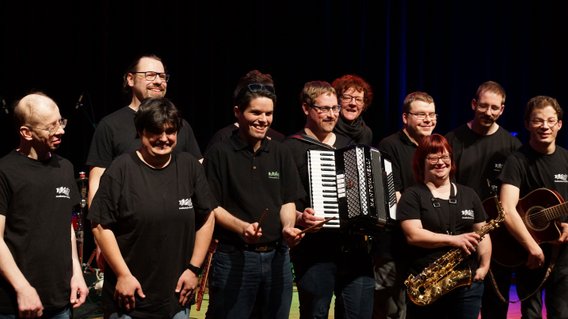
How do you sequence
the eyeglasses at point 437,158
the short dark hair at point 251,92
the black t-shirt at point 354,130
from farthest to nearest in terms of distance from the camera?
the black t-shirt at point 354,130, the eyeglasses at point 437,158, the short dark hair at point 251,92

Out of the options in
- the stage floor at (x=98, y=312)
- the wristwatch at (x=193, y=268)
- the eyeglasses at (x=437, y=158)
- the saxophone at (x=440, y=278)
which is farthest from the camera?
the stage floor at (x=98, y=312)

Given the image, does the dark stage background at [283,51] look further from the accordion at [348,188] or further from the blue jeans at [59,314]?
the blue jeans at [59,314]

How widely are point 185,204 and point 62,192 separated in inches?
20.3

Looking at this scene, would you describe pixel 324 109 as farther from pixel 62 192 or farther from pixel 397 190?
pixel 62 192

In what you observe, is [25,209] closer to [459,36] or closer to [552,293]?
[552,293]

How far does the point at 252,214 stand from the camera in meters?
3.59

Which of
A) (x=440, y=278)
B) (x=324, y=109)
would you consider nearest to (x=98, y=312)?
(x=324, y=109)

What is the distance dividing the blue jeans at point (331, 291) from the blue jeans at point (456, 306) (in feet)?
1.15

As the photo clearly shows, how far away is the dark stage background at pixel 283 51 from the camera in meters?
6.99

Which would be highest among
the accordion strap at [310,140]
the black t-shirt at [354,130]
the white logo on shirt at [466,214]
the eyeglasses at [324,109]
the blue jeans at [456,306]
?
the eyeglasses at [324,109]

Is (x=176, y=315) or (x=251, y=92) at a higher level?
(x=251, y=92)

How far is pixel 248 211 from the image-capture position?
11.8 feet

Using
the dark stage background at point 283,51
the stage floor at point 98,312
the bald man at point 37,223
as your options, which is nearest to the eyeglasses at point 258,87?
the bald man at point 37,223

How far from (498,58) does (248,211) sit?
5625mm
